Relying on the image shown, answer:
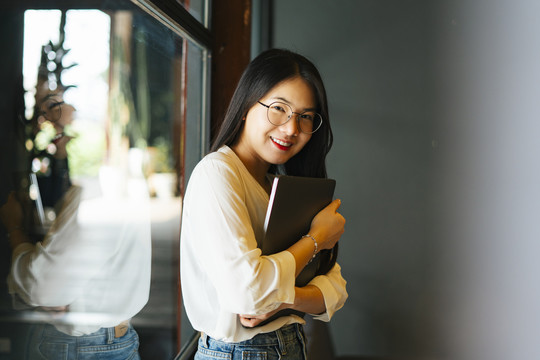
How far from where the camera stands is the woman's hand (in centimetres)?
112

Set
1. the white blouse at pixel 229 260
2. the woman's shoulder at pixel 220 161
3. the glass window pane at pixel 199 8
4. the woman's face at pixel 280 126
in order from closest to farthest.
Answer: the white blouse at pixel 229 260, the woman's shoulder at pixel 220 161, the woman's face at pixel 280 126, the glass window pane at pixel 199 8

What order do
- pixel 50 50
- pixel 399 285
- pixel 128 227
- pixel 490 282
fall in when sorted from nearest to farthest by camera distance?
pixel 50 50
pixel 128 227
pixel 490 282
pixel 399 285

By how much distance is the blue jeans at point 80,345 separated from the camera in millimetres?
862

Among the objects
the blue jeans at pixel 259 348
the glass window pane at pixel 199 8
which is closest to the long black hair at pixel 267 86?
the blue jeans at pixel 259 348

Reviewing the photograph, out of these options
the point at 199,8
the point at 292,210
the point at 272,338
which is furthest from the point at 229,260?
the point at 199,8

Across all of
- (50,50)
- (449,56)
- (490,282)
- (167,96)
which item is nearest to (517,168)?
(490,282)

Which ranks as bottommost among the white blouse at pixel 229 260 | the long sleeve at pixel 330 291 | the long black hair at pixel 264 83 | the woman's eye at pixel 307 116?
the long sleeve at pixel 330 291

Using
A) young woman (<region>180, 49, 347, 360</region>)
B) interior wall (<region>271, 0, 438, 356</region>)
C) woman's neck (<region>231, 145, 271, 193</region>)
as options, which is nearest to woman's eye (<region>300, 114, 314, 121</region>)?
young woman (<region>180, 49, 347, 360</region>)

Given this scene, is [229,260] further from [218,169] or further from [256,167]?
[256,167]

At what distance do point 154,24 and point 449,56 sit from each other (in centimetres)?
177

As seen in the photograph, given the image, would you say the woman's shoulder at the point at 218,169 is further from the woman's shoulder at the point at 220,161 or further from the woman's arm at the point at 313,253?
the woman's arm at the point at 313,253

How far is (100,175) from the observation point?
3.80ft

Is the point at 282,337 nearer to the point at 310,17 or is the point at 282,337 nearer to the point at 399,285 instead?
the point at 399,285

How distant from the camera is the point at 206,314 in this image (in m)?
1.07
